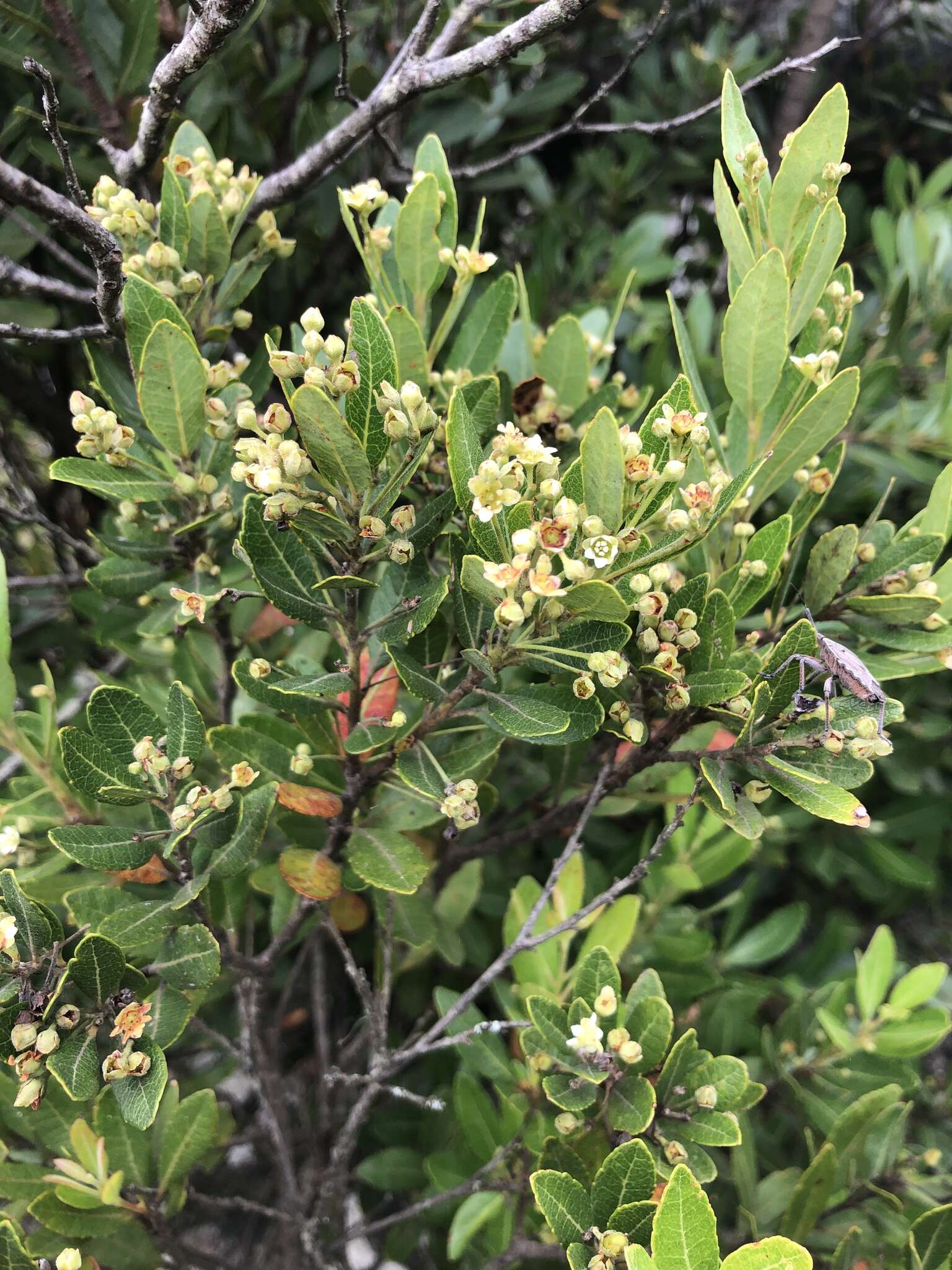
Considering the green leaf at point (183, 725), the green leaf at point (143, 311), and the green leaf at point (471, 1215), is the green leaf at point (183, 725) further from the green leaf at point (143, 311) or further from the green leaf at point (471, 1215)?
the green leaf at point (471, 1215)

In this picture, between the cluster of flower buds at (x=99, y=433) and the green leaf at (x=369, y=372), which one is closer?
the green leaf at (x=369, y=372)

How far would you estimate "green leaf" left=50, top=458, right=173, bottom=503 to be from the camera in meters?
1.06

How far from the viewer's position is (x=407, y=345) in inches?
44.0

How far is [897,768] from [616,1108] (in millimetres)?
1515

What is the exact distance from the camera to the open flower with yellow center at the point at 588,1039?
106cm

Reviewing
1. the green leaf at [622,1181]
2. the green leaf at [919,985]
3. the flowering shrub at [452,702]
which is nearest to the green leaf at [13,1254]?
the flowering shrub at [452,702]

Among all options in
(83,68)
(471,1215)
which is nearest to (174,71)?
(83,68)

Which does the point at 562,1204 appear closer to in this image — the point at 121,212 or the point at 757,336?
the point at 757,336

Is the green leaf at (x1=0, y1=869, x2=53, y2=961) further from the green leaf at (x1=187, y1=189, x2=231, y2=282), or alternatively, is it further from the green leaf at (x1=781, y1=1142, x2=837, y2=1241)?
the green leaf at (x1=781, y1=1142, x2=837, y2=1241)

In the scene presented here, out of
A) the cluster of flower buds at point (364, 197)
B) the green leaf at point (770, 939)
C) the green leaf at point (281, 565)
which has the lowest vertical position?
the green leaf at point (770, 939)

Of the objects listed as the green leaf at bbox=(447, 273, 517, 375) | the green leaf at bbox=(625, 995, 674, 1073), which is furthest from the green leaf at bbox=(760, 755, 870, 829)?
the green leaf at bbox=(447, 273, 517, 375)

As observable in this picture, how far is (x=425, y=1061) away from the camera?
2.00 m

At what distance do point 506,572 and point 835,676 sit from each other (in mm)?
406

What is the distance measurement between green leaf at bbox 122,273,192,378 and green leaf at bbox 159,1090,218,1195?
980 millimetres
